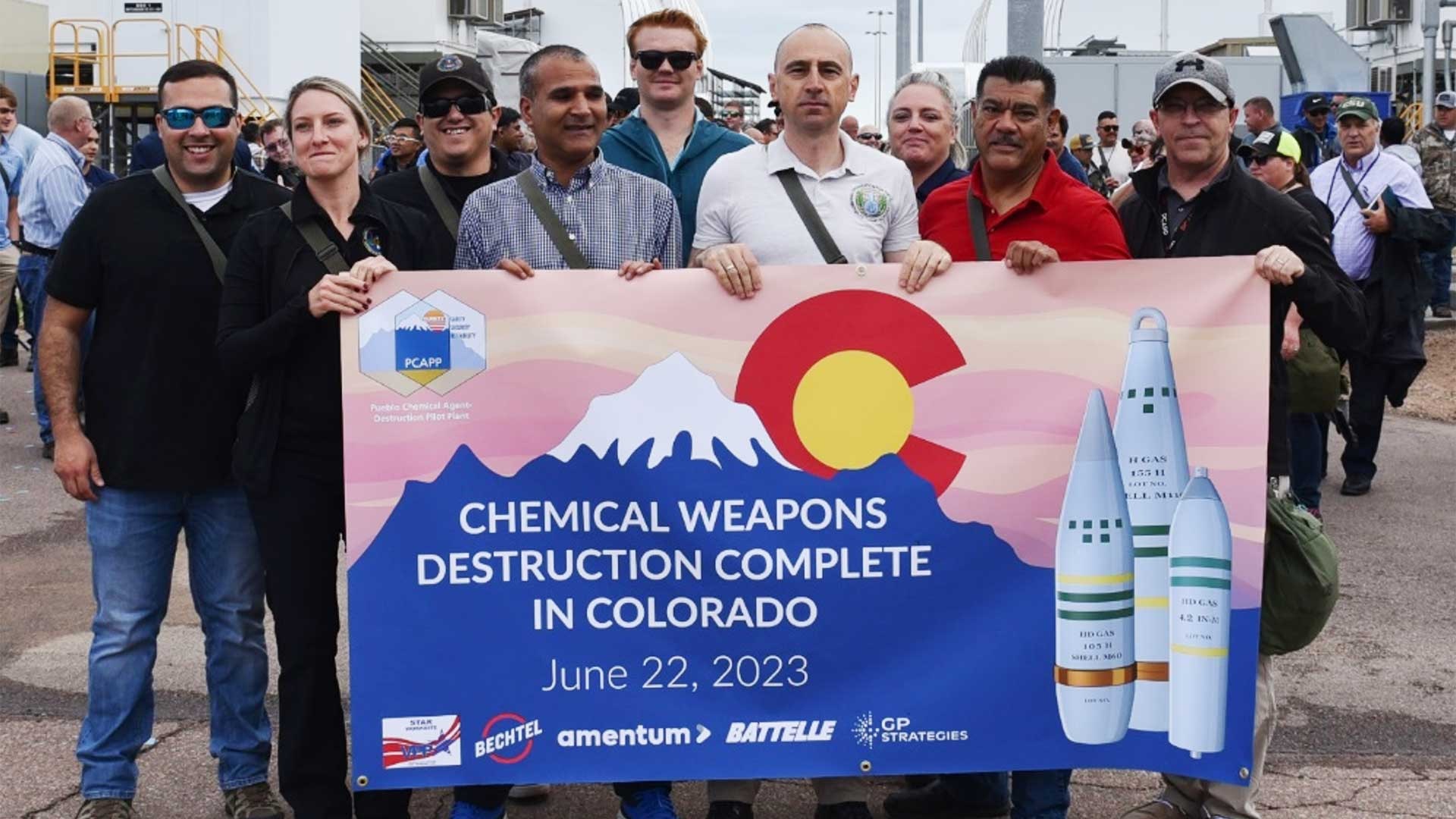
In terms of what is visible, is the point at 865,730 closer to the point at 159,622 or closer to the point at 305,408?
the point at 305,408

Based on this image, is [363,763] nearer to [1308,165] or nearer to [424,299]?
[424,299]

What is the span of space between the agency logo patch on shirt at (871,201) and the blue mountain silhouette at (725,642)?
78cm

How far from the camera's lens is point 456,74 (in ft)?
18.2

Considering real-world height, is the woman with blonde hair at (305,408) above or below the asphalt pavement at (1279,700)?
above

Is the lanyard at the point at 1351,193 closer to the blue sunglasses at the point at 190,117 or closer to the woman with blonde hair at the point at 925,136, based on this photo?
the woman with blonde hair at the point at 925,136

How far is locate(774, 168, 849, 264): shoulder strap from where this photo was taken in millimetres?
4637

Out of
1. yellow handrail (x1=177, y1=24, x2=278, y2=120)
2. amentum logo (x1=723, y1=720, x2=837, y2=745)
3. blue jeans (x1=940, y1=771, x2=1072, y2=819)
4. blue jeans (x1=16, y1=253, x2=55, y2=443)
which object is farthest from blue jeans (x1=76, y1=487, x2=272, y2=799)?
yellow handrail (x1=177, y1=24, x2=278, y2=120)

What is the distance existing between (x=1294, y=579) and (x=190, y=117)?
10.5ft

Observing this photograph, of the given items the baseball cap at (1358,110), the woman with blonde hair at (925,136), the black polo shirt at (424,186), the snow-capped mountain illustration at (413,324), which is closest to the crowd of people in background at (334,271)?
the snow-capped mountain illustration at (413,324)

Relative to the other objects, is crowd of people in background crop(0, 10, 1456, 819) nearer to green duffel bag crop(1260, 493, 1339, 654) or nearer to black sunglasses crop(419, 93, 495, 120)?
green duffel bag crop(1260, 493, 1339, 654)

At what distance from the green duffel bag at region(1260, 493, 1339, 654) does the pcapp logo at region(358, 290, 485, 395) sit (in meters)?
2.07

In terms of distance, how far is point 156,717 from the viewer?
5844 millimetres

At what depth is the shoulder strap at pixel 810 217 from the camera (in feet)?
15.2

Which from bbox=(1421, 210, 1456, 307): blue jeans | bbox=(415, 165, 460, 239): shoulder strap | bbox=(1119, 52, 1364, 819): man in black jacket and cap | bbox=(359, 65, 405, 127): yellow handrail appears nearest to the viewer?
bbox=(1119, 52, 1364, 819): man in black jacket and cap
